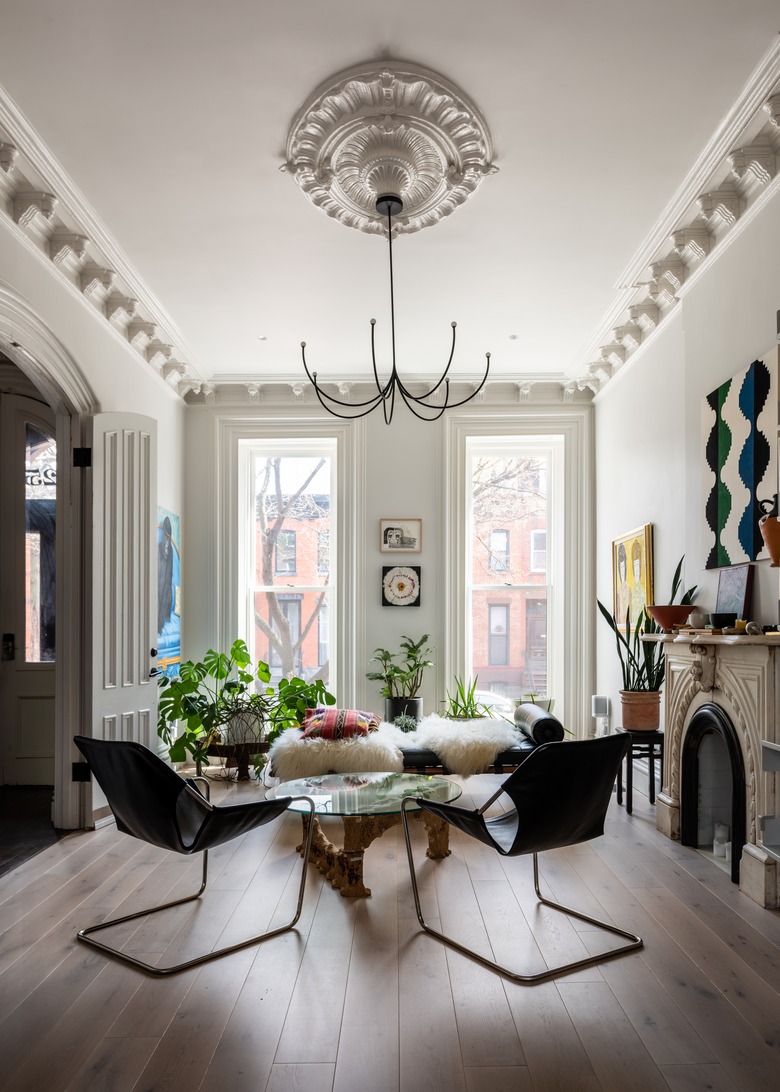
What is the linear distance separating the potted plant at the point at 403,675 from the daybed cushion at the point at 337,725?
6.33ft

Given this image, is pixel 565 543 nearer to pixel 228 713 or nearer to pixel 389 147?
pixel 228 713

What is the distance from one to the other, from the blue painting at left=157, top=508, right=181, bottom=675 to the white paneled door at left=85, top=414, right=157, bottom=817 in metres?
0.84

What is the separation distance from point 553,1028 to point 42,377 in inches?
151

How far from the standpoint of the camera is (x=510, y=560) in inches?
290

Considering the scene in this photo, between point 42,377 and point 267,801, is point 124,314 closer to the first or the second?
point 42,377

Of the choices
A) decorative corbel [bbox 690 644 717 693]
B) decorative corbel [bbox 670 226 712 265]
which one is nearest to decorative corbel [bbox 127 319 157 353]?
decorative corbel [bbox 670 226 712 265]

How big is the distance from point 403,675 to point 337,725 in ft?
7.33

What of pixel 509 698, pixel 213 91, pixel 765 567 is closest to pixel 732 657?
pixel 765 567

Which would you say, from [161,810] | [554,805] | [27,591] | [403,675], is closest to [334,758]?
[161,810]

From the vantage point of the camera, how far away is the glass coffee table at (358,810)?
346 centimetres

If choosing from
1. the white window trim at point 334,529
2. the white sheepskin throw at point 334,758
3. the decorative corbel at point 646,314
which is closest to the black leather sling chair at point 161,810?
the white sheepskin throw at point 334,758

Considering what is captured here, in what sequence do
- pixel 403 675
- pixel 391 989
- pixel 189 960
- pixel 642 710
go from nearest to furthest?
1. pixel 391 989
2. pixel 189 960
3. pixel 642 710
4. pixel 403 675

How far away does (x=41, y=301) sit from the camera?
13.8 ft

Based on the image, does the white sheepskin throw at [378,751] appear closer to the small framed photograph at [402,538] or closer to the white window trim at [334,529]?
the white window trim at [334,529]
